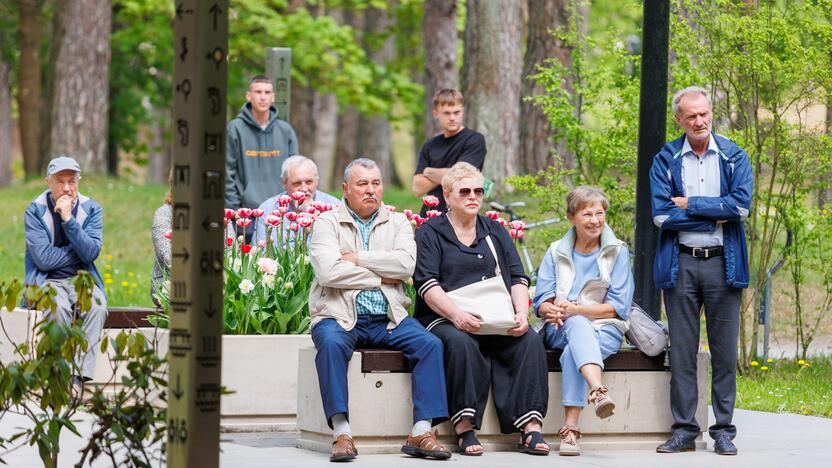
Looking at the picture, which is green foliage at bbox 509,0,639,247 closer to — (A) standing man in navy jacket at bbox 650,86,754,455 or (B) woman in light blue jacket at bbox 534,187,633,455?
(B) woman in light blue jacket at bbox 534,187,633,455

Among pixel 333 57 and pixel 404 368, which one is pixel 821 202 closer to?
pixel 404 368

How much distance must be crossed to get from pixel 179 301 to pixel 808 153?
25.2ft

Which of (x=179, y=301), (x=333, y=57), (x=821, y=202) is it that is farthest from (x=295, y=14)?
(x=179, y=301)

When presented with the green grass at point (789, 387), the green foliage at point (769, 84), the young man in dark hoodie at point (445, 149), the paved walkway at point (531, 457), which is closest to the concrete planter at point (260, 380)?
the paved walkway at point (531, 457)

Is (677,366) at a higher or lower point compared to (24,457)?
higher

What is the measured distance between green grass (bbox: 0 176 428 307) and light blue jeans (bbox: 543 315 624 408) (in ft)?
27.2

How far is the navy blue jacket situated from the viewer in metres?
7.89

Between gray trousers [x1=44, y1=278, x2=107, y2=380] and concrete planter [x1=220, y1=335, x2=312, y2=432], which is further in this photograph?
gray trousers [x1=44, y1=278, x2=107, y2=380]

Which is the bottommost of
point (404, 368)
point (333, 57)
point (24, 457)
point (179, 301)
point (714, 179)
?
point (24, 457)

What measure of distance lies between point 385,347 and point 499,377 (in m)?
0.65

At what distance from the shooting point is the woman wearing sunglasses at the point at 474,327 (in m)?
7.75

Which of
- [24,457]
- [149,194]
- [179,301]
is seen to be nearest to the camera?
[179,301]

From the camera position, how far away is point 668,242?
805cm

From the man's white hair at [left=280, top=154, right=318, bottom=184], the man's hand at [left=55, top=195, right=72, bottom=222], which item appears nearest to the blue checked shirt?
the man's white hair at [left=280, top=154, right=318, bottom=184]
